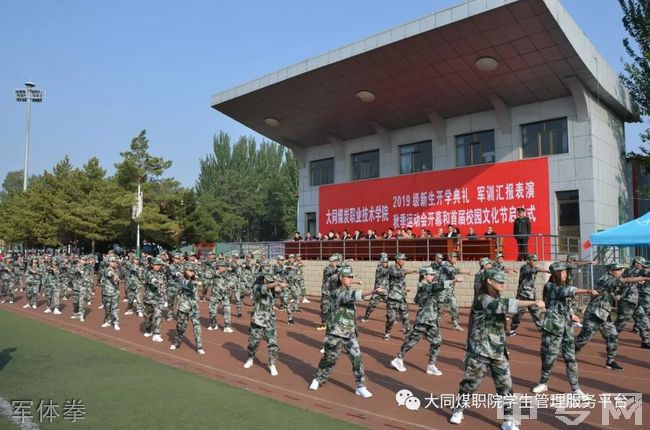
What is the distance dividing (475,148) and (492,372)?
1887 cm

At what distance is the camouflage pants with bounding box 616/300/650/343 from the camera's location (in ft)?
37.2

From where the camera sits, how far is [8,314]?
17.8m

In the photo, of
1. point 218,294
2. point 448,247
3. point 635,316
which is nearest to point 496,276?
point 635,316

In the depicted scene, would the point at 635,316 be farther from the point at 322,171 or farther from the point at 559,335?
the point at 322,171

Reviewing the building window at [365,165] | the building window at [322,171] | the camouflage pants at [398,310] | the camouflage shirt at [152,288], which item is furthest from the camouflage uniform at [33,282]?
the building window at [365,165]

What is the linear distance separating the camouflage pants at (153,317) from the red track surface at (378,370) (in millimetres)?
334

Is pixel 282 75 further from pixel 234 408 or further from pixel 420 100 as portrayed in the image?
Answer: pixel 234 408

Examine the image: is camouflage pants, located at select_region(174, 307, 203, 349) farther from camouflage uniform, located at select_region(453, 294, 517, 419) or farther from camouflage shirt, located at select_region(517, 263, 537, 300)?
camouflage shirt, located at select_region(517, 263, 537, 300)

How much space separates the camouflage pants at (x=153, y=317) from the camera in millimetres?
12453

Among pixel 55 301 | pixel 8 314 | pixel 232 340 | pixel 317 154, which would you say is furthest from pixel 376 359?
pixel 317 154

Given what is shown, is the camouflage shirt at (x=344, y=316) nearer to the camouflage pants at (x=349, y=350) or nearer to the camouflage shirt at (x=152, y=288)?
the camouflage pants at (x=349, y=350)

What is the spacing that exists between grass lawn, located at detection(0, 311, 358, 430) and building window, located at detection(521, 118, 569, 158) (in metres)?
17.9

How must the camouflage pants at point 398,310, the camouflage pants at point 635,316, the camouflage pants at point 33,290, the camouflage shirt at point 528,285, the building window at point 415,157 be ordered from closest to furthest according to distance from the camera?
1. the camouflage pants at point 635,316
2. the camouflage pants at point 398,310
3. the camouflage shirt at point 528,285
4. the camouflage pants at point 33,290
5. the building window at point 415,157

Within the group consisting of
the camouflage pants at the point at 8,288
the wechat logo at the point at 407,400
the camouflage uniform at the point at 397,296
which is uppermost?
the camouflage uniform at the point at 397,296
